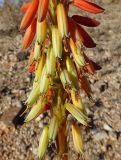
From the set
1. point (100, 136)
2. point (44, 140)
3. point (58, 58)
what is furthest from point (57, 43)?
point (100, 136)

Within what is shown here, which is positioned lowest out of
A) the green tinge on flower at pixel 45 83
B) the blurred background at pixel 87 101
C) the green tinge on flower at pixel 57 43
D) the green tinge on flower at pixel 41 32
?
the blurred background at pixel 87 101

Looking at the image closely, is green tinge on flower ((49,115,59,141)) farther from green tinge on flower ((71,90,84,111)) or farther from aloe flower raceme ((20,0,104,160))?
green tinge on flower ((71,90,84,111))

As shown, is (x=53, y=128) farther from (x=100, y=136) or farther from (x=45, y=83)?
(x=100, y=136)

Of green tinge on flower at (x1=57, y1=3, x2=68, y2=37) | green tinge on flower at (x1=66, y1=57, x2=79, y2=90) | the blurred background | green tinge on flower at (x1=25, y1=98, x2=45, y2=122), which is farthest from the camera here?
the blurred background

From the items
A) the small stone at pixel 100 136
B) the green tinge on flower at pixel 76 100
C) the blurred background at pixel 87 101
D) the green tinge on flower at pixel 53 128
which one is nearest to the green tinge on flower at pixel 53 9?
the green tinge on flower at pixel 76 100

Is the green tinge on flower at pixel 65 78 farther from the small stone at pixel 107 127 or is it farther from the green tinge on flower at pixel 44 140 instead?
the small stone at pixel 107 127

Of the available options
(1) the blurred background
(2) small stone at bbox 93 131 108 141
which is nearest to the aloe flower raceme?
(1) the blurred background

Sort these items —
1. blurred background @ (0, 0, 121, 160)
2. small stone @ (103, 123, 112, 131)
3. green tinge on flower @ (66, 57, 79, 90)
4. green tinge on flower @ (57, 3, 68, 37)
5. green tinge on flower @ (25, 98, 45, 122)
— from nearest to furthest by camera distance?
green tinge on flower @ (57, 3, 68, 37), green tinge on flower @ (66, 57, 79, 90), green tinge on flower @ (25, 98, 45, 122), blurred background @ (0, 0, 121, 160), small stone @ (103, 123, 112, 131)
